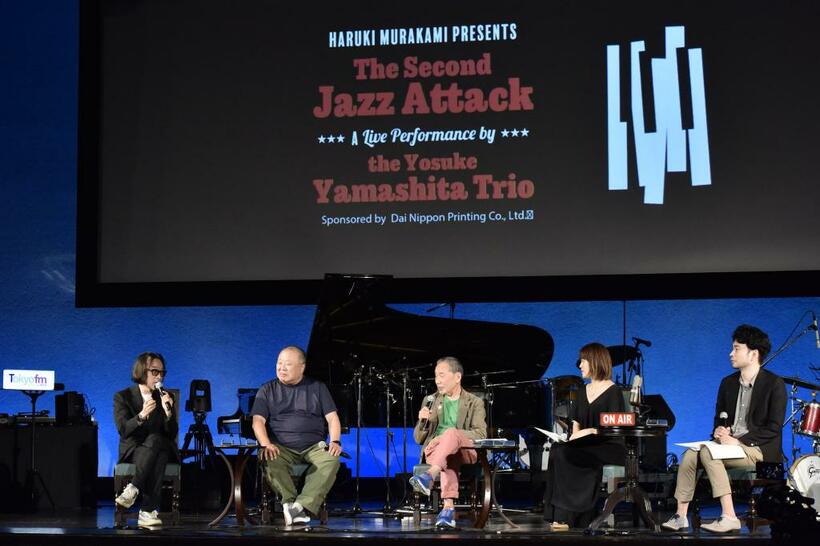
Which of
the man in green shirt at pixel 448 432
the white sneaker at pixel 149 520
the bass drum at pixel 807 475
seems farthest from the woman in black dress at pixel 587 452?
the white sneaker at pixel 149 520

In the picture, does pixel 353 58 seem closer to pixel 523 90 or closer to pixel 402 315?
pixel 523 90

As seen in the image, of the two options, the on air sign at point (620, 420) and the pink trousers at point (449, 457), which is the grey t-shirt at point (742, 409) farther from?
the pink trousers at point (449, 457)

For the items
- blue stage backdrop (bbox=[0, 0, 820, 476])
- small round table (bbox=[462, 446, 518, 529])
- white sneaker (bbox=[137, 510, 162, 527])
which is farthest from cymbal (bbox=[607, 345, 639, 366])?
white sneaker (bbox=[137, 510, 162, 527])

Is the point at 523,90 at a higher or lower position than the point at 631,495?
higher

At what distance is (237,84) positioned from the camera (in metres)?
8.00

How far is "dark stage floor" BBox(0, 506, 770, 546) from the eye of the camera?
4.62m

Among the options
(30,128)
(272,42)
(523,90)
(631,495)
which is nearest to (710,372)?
(523,90)

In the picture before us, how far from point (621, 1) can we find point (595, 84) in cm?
63

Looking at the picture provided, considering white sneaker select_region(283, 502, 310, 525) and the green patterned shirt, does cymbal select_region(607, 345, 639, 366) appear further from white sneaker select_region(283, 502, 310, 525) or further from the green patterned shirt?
white sneaker select_region(283, 502, 310, 525)

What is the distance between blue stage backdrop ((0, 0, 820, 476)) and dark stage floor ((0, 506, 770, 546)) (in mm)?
1986

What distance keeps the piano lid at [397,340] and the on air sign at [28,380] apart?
7.06ft

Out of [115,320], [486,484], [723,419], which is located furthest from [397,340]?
[115,320]

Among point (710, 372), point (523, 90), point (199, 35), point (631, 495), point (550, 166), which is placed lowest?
point (631, 495)

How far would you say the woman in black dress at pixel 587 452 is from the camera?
5453 mm
